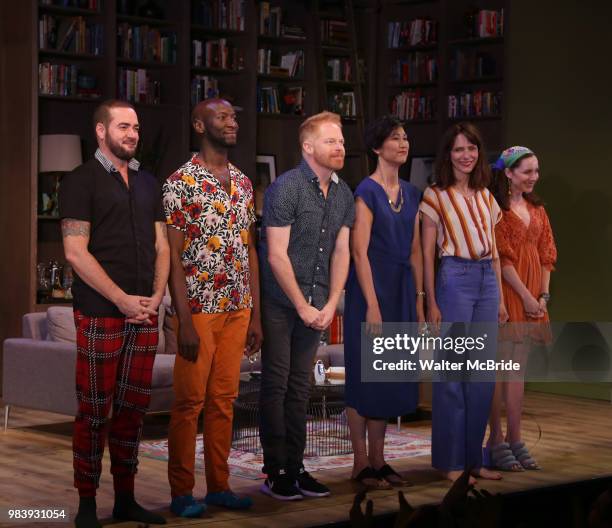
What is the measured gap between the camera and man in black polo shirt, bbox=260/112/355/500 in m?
4.59

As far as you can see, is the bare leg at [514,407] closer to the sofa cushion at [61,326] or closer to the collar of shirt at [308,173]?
the collar of shirt at [308,173]

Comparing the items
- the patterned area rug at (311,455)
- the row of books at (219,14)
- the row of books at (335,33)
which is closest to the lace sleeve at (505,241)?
the patterned area rug at (311,455)

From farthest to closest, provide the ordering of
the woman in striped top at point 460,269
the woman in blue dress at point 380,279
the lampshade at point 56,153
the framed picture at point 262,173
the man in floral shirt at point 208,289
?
the framed picture at point 262,173
the lampshade at point 56,153
the woman in striped top at point 460,269
the woman in blue dress at point 380,279
the man in floral shirt at point 208,289

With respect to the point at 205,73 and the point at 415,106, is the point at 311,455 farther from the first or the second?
the point at 415,106

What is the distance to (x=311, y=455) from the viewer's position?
19.6 ft

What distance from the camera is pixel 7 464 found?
568 cm

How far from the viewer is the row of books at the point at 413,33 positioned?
9.98 meters

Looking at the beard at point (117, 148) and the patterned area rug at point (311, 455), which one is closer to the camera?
the beard at point (117, 148)

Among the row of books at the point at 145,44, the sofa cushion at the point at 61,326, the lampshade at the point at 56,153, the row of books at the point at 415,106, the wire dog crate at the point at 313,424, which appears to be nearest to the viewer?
the wire dog crate at the point at 313,424

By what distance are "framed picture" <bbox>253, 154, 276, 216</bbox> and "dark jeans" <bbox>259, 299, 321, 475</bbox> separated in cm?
502

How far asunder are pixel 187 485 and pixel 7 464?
5.36 ft

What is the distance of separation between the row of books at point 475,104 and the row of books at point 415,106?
0.97 feet

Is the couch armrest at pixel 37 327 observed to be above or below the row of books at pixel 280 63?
below

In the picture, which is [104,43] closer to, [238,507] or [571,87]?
[571,87]
